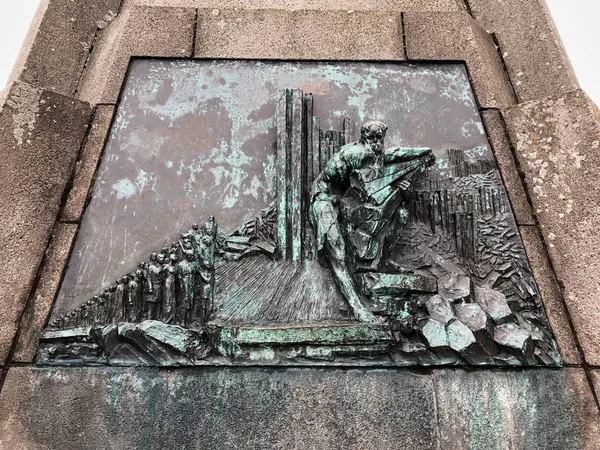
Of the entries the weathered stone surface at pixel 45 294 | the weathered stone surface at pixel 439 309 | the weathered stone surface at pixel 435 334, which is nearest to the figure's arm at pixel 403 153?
the weathered stone surface at pixel 439 309

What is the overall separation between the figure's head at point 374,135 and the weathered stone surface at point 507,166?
38.7 inches

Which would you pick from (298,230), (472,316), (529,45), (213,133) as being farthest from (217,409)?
(529,45)

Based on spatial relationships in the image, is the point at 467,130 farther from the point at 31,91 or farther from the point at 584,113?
the point at 31,91

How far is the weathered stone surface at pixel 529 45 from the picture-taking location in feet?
15.9

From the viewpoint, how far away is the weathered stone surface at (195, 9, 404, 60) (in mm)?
4887

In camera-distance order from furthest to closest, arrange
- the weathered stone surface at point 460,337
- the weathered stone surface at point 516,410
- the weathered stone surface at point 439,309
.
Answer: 1. the weathered stone surface at point 439,309
2. the weathered stone surface at point 460,337
3. the weathered stone surface at point 516,410

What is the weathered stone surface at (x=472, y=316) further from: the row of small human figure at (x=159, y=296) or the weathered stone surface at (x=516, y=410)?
the row of small human figure at (x=159, y=296)

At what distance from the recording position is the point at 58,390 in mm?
3607

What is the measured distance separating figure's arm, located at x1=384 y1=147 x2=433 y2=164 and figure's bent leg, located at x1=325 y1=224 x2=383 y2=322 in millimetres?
668

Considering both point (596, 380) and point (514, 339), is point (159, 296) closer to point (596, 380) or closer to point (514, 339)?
point (514, 339)

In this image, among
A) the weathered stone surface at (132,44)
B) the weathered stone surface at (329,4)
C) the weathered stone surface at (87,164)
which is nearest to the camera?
the weathered stone surface at (87,164)

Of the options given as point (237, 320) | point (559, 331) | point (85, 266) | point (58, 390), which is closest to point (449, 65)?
point (559, 331)

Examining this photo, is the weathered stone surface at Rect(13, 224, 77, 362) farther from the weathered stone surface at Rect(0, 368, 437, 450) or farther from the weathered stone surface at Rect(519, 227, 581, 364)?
the weathered stone surface at Rect(519, 227, 581, 364)

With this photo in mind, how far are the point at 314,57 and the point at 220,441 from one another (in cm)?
318
